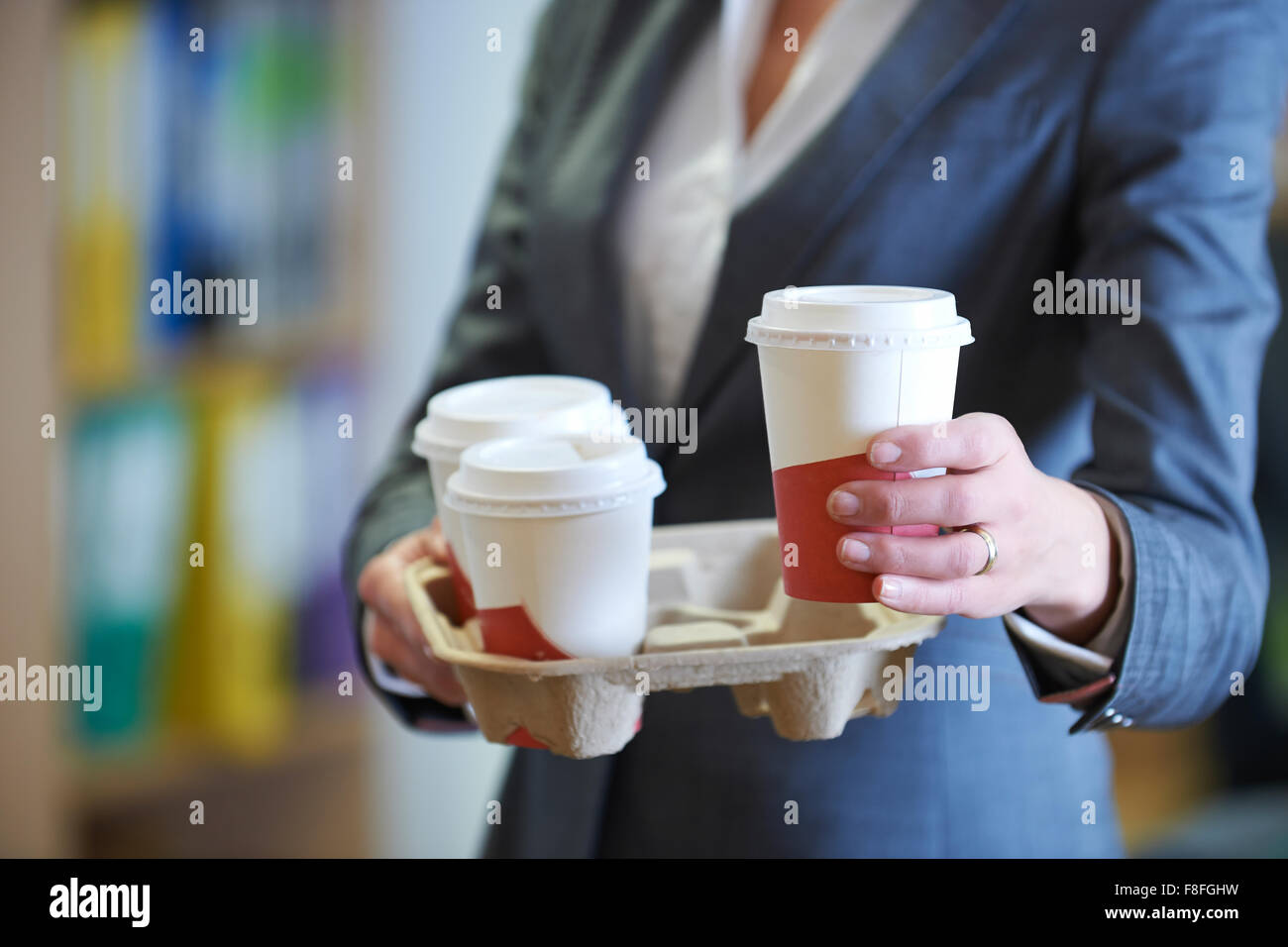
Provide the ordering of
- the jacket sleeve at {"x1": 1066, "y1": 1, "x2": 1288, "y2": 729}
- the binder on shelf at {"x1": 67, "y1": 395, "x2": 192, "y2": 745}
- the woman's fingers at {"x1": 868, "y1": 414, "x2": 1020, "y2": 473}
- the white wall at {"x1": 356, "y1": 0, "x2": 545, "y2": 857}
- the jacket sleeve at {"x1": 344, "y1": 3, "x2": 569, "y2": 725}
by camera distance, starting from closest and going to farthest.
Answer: the woman's fingers at {"x1": 868, "y1": 414, "x2": 1020, "y2": 473} → the jacket sleeve at {"x1": 1066, "y1": 1, "x2": 1288, "y2": 729} → the jacket sleeve at {"x1": 344, "y1": 3, "x2": 569, "y2": 725} → the binder on shelf at {"x1": 67, "y1": 395, "x2": 192, "y2": 745} → the white wall at {"x1": 356, "y1": 0, "x2": 545, "y2": 857}

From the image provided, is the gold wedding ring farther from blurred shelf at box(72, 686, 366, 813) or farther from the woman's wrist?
blurred shelf at box(72, 686, 366, 813)

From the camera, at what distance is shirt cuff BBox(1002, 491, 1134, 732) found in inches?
21.7

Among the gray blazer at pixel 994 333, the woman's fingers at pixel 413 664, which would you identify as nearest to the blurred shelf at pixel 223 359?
the gray blazer at pixel 994 333

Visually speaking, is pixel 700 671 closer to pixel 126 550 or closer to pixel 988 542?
pixel 988 542

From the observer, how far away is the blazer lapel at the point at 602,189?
2.54 ft

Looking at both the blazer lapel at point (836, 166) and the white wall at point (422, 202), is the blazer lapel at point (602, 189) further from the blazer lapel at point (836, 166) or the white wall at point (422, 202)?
the white wall at point (422, 202)

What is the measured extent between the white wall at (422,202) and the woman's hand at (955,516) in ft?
3.46

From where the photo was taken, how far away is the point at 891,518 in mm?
478

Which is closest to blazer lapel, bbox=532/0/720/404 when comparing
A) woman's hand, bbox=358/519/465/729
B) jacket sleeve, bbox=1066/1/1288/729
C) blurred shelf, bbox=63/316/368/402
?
woman's hand, bbox=358/519/465/729

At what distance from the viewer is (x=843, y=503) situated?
49 centimetres

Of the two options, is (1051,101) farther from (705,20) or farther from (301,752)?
(301,752)

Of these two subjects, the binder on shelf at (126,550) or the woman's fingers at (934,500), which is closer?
the woman's fingers at (934,500)
